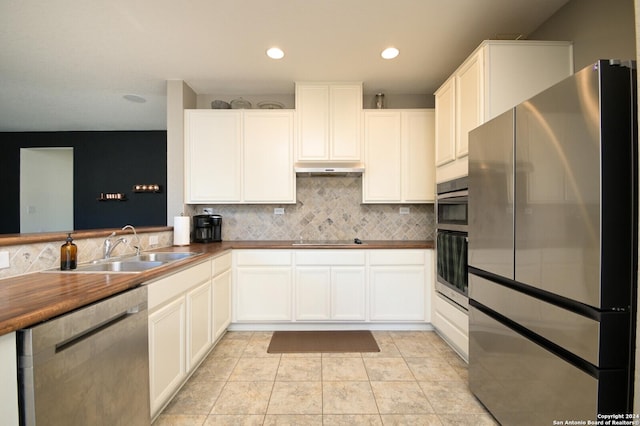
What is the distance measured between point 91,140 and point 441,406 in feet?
20.9

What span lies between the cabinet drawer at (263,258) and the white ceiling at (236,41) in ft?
5.98

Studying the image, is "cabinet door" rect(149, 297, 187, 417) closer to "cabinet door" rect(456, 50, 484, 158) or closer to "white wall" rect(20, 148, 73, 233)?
"cabinet door" rect(456, 50, 484, 158)

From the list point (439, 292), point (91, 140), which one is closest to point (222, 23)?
point (439, 292)

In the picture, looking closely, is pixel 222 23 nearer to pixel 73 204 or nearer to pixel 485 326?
pixel 485 326

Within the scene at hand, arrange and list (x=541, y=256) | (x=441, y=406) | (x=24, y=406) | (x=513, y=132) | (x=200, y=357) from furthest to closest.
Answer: (x=200, y=357) → (x=441, y=406) → (x=513, y=132) → (x=541, y=256) → (x=24, y=406)

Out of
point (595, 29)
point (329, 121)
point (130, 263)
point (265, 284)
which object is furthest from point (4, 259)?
point (595, 29)

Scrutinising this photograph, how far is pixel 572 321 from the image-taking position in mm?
1060

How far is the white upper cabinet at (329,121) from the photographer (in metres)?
2.96

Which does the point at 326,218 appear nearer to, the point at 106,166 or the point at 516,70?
the point at 516,70

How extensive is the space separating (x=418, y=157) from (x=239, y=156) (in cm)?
198

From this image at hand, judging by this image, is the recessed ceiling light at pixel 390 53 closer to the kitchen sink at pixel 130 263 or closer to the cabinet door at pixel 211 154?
the cabinet door at pixel 211 154

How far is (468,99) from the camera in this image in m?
2.06

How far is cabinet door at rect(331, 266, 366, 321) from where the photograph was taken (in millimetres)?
2764

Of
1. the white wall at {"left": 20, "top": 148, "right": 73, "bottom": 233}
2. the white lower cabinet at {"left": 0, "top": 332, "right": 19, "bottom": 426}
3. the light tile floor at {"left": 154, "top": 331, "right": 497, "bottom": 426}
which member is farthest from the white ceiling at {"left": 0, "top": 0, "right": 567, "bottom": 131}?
the light tile floor at {"left": 154, "top": 331, "right": 497, "bottom": 426}
